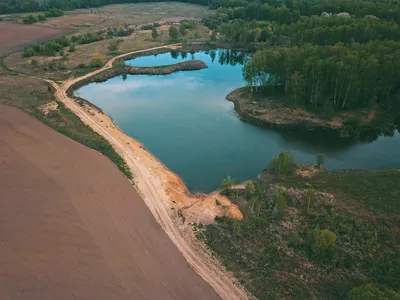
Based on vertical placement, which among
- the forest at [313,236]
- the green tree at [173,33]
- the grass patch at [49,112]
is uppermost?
the green tree at [173,33]

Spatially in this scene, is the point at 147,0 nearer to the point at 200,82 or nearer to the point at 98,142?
the point at 200,82

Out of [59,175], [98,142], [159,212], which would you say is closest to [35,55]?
[98,142]

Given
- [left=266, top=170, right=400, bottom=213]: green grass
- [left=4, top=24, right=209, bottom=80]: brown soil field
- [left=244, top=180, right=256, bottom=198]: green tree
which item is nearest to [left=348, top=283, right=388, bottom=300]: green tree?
[left=266, top=170, right=400, bottom=213]: green grass

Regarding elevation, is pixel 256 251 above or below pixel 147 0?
below

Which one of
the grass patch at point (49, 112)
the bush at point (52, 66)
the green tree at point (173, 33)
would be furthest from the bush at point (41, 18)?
the grass patch at point (49, 112)

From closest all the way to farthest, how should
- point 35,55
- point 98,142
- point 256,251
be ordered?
point 256,251
point 98,142
point 35,55

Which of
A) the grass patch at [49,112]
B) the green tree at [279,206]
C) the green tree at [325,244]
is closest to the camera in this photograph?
the green tree at [325,244]

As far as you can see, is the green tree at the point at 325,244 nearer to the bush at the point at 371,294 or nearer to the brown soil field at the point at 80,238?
the bush at the point at 371,294
